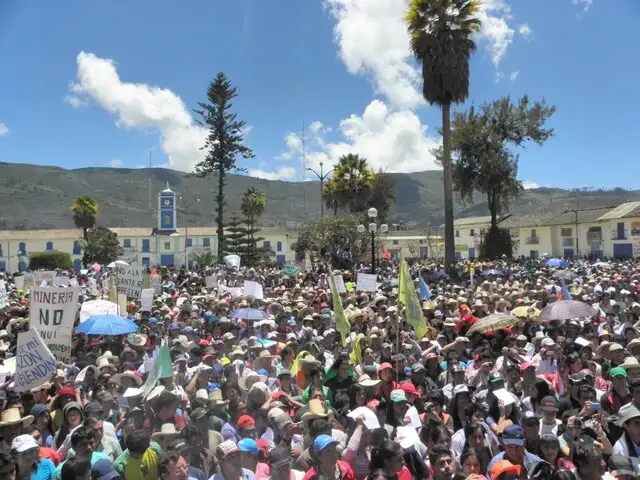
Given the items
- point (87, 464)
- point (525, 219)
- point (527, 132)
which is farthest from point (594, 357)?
point (525, 219)

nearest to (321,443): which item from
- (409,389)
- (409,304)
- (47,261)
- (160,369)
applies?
(409,389)

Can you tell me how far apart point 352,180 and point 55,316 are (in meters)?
37.8

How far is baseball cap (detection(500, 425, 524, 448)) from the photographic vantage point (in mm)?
4402

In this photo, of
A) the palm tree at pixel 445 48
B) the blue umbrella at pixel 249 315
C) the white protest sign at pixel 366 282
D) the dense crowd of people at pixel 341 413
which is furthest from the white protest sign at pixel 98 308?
the palm tree at pixel 445 48

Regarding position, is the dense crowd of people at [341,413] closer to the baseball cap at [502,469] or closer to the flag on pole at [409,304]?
the baseball cap at [502,469]

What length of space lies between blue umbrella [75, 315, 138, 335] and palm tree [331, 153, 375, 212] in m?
35.7

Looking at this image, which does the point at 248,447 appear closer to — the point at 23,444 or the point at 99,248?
the point at 23,444

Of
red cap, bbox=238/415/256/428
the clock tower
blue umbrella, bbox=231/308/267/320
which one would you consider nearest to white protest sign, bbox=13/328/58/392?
red cap, bbox=238/415/256/428

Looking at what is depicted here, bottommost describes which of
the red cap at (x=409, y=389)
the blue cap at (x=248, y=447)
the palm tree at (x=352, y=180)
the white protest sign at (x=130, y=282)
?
the blue cap at (x=248, y=447)

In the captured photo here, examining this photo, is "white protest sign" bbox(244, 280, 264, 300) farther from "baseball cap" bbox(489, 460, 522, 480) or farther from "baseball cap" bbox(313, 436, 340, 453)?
"baseball cap" bbox(489, 460, 522, 480)

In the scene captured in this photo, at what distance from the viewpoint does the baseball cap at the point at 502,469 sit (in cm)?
414

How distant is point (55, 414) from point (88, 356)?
2.66 m

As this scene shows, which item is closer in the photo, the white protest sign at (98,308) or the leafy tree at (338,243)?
the white protest sign at (98,308)

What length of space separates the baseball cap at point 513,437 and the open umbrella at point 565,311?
19.4 feet
